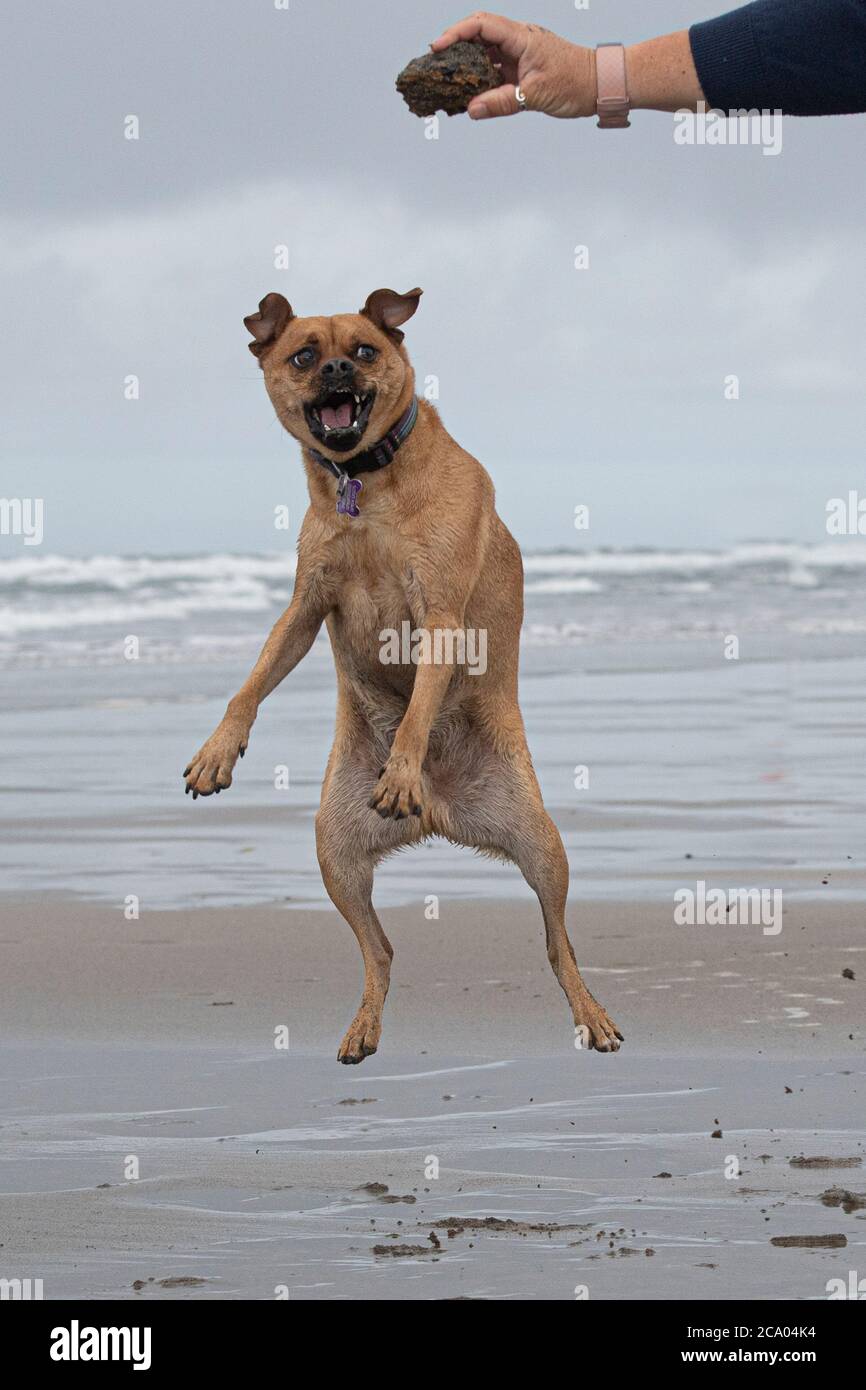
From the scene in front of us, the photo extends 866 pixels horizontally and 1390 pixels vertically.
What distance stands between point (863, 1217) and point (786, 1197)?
0.77 ft

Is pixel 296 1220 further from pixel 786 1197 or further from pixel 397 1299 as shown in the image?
pixel 786 1197

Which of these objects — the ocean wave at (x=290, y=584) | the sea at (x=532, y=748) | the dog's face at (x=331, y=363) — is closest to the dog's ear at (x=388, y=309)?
the dog's face at (x=331, y=363)

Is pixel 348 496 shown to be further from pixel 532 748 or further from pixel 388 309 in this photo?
pixel 532 748

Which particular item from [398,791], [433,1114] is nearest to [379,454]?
[398,791]

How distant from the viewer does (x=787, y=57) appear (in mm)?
3930

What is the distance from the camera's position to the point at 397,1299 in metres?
4.82

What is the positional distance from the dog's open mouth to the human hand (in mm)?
915

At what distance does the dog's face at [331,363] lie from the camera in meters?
4.82

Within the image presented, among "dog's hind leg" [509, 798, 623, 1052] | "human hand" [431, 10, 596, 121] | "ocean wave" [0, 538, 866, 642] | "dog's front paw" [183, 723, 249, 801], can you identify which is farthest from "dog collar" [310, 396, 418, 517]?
"ocean wave" [0, 538, 866, 642]

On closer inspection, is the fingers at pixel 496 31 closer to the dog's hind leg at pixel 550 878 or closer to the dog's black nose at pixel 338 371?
the dog's black nose at pixel 338 371

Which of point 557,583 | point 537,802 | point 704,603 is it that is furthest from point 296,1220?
point 557,583

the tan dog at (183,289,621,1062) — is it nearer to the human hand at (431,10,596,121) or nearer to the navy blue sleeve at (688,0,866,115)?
the human hand at (431,10,596,121)

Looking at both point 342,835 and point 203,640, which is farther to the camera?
point 203,640

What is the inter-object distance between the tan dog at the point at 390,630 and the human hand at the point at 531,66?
2.21 feet
